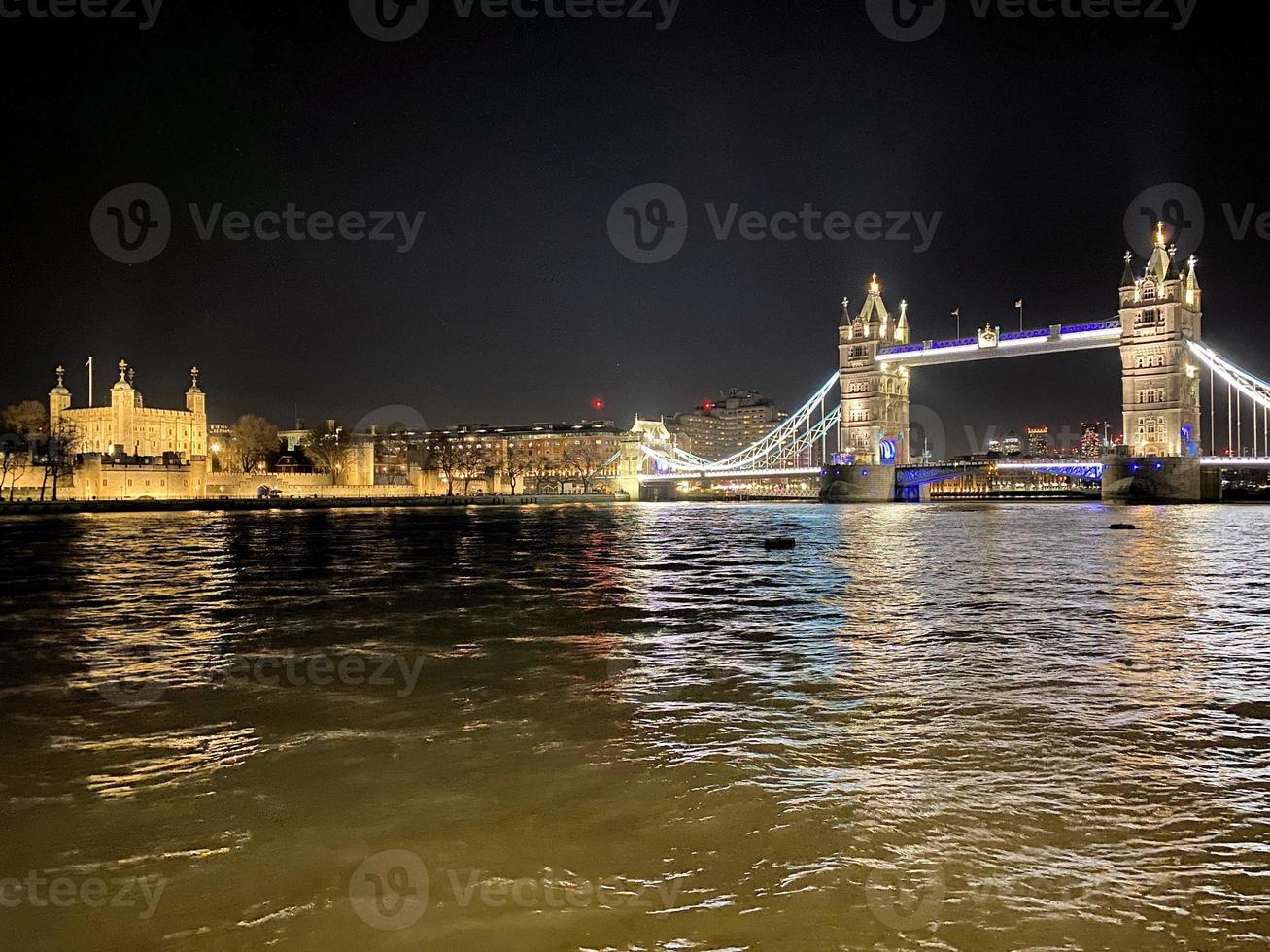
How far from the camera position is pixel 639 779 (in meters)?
6.45

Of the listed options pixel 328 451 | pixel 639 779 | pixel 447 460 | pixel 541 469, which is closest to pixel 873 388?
pixel 447 460

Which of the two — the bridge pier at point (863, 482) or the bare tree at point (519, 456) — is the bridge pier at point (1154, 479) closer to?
the bridge pier at point (863, 482)

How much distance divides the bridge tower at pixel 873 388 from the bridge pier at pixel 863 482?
22.6ft

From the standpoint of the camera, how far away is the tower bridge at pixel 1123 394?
267 ft

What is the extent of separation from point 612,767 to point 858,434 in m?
110

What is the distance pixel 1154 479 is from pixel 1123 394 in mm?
9997

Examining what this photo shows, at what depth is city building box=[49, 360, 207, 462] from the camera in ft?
351

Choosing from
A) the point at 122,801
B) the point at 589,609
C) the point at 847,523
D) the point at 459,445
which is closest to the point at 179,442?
the point at 459,445

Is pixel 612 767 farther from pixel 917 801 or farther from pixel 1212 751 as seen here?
pixel 1212 751

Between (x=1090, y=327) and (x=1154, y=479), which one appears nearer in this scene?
(x=1154, y=479)

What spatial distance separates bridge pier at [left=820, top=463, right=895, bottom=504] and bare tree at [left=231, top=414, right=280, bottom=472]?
70.8 m

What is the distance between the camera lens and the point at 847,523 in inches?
2046

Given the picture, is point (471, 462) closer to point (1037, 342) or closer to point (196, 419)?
point (196, 419)

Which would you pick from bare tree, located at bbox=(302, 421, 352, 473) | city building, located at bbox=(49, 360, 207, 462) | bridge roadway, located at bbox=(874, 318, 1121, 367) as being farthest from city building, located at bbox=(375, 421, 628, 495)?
bridge roadway, located at bbox=(874, 318, 1121, 367)
